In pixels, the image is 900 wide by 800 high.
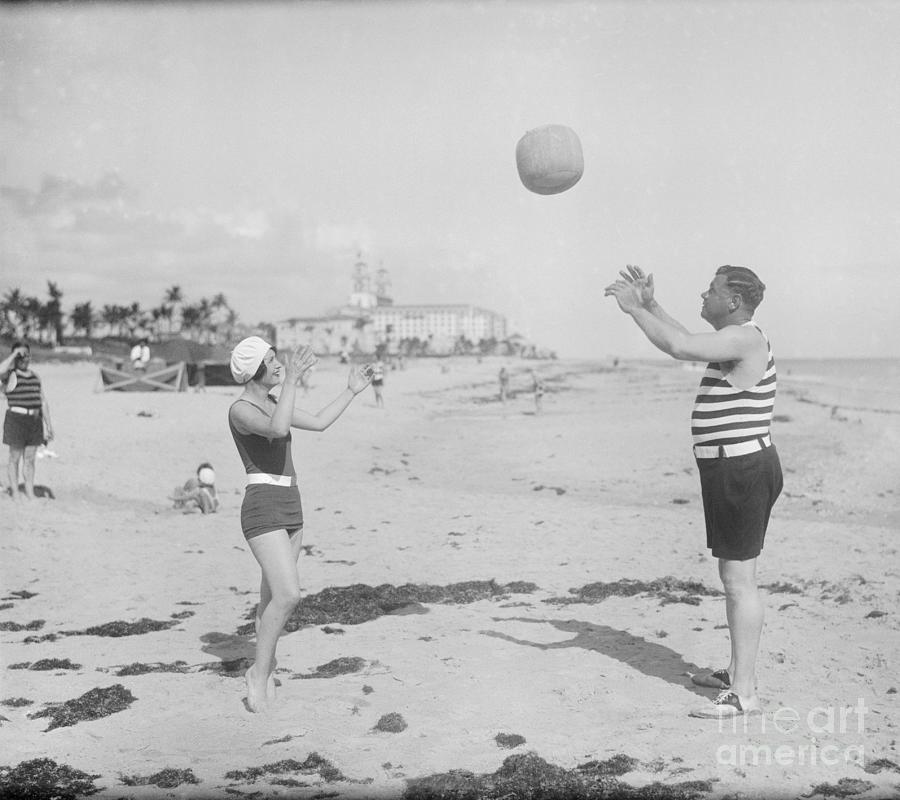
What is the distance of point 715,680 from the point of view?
15.8ft

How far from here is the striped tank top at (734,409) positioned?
14.3ft

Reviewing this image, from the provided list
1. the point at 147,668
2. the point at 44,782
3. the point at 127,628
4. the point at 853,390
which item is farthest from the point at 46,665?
the point at 853,390

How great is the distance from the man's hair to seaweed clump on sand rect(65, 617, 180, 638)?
4884 millimetres

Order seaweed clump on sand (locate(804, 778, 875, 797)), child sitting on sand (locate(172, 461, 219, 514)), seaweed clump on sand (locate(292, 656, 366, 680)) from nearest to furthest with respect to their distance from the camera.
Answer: seaweed clump on sand (locate(804, 778, 875, 797))
seaweed clump on sand (locate(292, 656, 366, 680))
child sitting on sand (locate(172, 461, 219, 514))

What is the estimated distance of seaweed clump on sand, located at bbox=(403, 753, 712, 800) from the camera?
140 inches

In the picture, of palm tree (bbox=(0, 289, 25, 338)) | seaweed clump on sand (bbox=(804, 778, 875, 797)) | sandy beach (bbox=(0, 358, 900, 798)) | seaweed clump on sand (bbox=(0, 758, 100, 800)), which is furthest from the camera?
palm tree (bbox=(0, 289, 25, 338))

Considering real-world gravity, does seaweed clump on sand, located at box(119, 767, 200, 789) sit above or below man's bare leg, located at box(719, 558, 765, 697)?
below

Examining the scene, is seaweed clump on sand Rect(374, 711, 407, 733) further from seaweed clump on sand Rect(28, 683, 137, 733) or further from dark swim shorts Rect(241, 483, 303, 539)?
seaweed clump on sand Rect(28, 683, 137, 733)

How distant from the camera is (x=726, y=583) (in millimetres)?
4527

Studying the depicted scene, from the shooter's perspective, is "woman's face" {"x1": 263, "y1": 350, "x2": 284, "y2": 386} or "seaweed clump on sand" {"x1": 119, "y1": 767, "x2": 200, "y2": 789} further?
"woman's face" {"x1": 263, "y1": 350, "x2": 284, "y2": 386}

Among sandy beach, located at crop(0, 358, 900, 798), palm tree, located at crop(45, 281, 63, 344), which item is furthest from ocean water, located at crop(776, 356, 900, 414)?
palm tree, located at crop(45, 281, 63, 344)

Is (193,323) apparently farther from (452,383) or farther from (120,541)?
(120,541)

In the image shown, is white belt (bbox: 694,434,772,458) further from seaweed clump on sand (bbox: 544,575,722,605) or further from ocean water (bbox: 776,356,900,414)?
ocean water (bbox: 776,356,900,414)

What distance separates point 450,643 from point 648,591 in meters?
2.06
